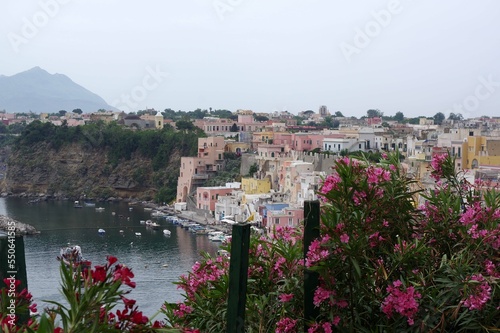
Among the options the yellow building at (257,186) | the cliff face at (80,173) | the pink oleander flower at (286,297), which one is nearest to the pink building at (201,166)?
the cliff face at (80,173)

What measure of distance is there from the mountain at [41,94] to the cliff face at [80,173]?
23.6 m

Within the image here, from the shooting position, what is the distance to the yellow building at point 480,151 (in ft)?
43.1

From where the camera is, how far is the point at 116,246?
12.9 meters

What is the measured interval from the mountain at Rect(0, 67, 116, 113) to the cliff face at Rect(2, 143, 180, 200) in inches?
931

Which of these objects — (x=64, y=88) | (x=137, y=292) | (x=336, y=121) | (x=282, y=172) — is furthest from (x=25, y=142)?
(x=64, y=88)

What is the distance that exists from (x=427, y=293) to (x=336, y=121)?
3329 centimetres

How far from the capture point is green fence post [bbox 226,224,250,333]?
1079mm

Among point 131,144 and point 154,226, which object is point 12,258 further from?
point 131,144

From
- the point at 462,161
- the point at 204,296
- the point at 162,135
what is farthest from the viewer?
the point at 162,135

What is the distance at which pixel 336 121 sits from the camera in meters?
34.1

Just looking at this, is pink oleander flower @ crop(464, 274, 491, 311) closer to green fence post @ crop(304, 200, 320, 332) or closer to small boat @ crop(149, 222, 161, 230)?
green fence post @ crop(304, 200, 320, 332)

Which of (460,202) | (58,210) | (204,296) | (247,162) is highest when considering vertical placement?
(460,202)

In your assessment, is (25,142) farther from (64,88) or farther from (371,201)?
(64,88)

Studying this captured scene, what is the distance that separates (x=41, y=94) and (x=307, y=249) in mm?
53247
